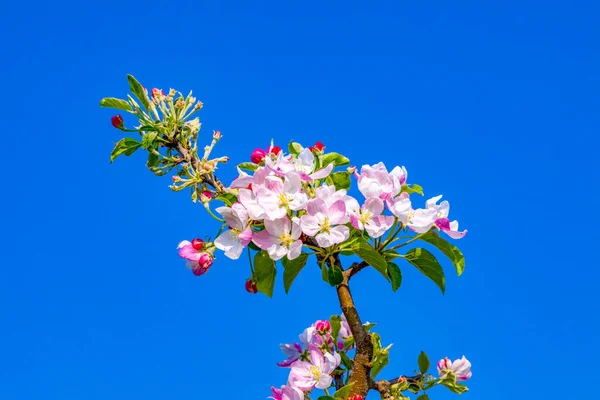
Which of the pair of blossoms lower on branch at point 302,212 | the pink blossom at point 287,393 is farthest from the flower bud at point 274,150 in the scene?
the pink blossom at point 287,393

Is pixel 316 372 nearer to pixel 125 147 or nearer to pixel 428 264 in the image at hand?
pixel 428 264

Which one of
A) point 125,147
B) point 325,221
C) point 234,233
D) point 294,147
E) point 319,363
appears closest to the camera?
point 325,221

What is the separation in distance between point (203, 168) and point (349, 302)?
76 centimetres

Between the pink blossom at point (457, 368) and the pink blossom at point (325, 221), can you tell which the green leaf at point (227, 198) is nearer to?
the pink blossom at point (325, 221)

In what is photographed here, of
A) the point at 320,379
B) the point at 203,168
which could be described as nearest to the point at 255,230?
the point at 203,168

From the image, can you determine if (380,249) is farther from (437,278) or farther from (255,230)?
(255,230)

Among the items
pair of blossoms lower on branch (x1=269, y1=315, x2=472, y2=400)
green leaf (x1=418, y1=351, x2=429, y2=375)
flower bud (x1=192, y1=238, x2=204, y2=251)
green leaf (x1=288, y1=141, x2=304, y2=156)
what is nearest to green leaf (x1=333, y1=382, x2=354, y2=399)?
pair of blossoms lower on branch (x1=269, y1=315, x2=472, y2=400)

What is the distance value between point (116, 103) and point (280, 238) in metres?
1.03

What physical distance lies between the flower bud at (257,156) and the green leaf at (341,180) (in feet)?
0.93

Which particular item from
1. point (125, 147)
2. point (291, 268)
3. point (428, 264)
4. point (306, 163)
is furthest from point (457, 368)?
point (125, 147)

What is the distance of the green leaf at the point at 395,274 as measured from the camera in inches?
96.7

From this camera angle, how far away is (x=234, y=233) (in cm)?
233

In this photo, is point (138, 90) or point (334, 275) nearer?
point (334, 275)

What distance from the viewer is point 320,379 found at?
2.38m
